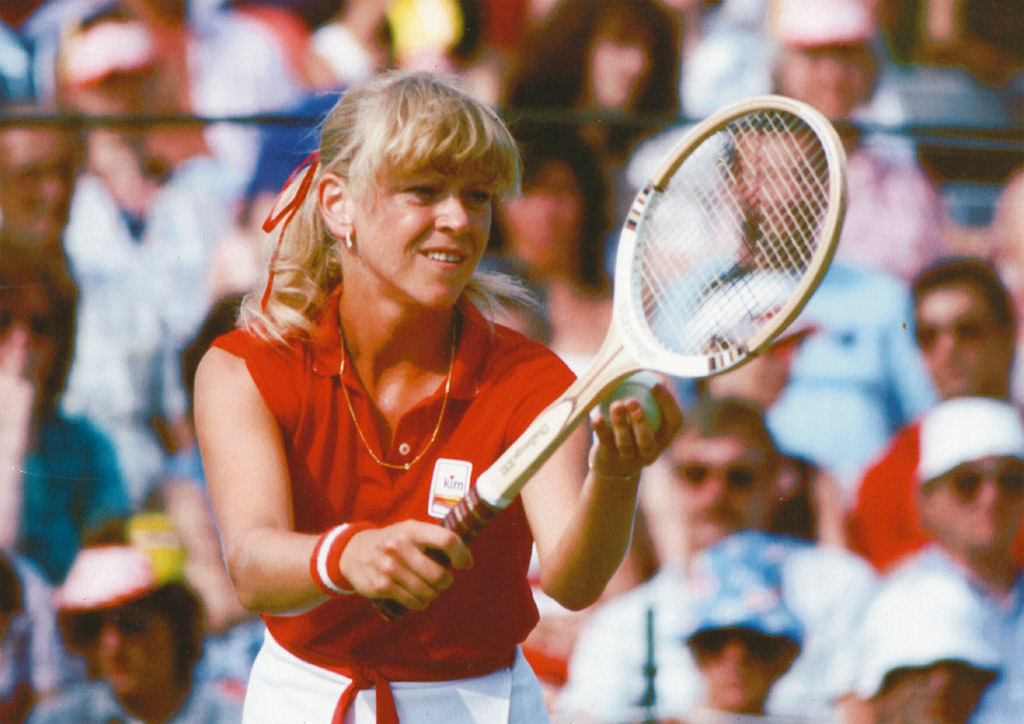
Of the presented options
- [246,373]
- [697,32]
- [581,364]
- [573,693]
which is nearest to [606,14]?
[697,32]

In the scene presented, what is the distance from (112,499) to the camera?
423cm

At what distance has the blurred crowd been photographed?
13.5 ft

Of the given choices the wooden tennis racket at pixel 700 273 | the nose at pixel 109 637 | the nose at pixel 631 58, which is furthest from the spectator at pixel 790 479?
the nose at pixel 109 637

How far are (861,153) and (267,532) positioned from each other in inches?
123

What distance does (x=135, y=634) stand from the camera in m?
4.22

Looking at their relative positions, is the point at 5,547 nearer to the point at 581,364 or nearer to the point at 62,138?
the point at 62,138

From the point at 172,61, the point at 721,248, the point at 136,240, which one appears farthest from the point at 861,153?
the point at 136,240

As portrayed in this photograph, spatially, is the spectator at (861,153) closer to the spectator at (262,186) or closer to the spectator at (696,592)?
the spectator at (696,592)

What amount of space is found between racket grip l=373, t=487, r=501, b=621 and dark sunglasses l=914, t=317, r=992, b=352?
9.48 feet

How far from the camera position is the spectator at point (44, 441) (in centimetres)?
423

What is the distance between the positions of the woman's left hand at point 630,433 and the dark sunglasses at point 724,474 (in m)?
2.50

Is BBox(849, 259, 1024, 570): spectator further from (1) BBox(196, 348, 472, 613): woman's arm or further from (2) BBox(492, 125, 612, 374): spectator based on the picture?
(1) BBox(196, 348, 472, 613): woman's arm

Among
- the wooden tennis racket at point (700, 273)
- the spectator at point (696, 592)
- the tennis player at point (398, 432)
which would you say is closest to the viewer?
the wooden tennis racket at point (700, 273)

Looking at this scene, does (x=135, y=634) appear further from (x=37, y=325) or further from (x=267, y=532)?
(x=267, y=532)
